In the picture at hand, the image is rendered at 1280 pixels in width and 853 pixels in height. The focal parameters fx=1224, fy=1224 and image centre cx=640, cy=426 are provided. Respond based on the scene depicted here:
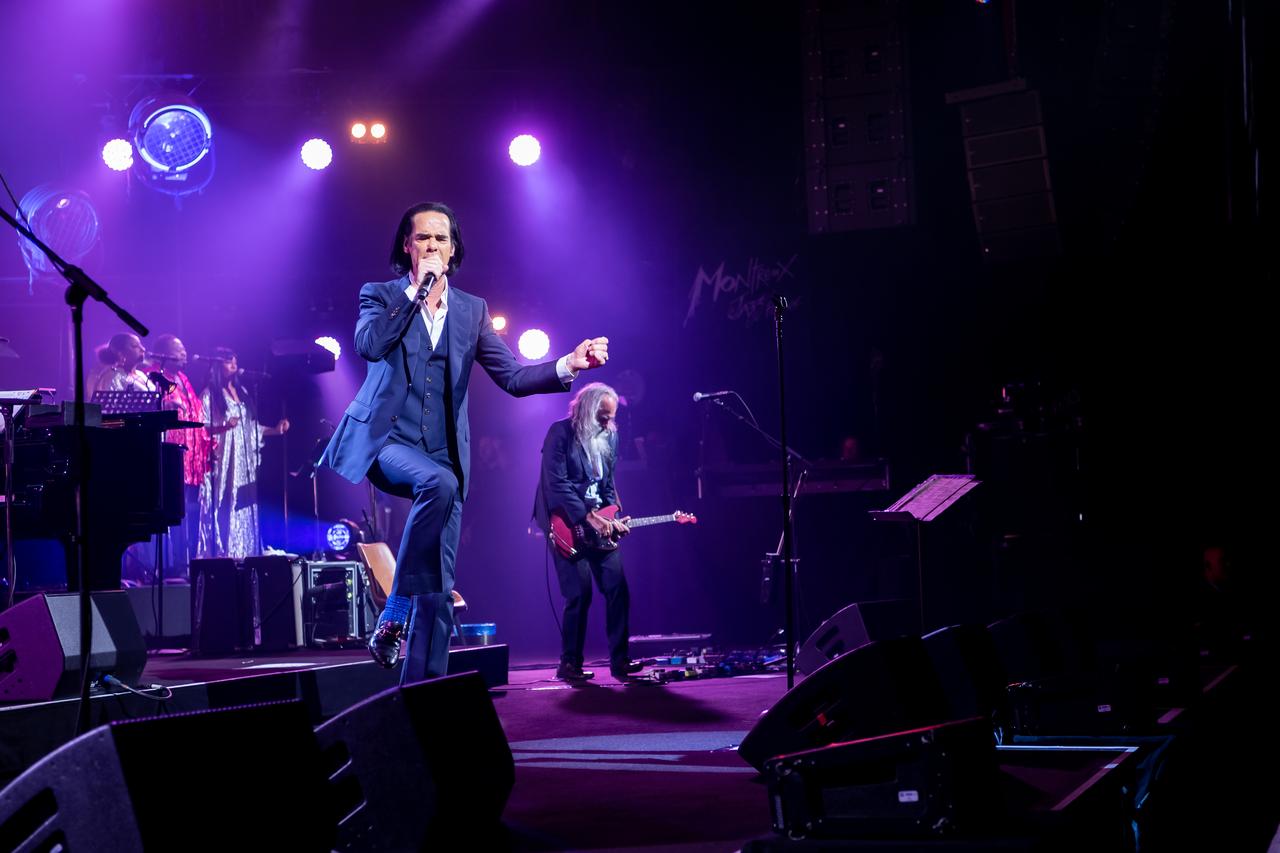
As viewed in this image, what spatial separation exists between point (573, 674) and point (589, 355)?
170 inches

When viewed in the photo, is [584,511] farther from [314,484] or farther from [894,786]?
[894,786]

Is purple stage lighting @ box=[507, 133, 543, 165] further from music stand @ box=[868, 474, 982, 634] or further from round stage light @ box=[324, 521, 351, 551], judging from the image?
music stand @ box=[868, 474, 982, 634]

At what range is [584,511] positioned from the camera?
855cm

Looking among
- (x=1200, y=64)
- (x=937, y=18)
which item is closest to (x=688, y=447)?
(x=937, y=18)

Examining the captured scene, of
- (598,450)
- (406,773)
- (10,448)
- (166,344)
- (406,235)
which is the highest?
(166,344)

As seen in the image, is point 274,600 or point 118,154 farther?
point 118,154

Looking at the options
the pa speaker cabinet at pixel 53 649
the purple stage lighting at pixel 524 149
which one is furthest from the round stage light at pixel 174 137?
the pa speaker cabinet at pixel 53 649

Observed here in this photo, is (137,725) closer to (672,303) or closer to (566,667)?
(566,667)

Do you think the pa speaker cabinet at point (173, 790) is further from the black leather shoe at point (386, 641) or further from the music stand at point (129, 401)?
the music stand at point (129, 401)

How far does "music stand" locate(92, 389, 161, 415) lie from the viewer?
7.86m

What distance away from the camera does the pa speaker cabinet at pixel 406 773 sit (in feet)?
8.57

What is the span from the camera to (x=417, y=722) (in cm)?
263

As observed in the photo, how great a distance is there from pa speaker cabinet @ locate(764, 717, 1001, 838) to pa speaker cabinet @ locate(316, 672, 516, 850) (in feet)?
2.30

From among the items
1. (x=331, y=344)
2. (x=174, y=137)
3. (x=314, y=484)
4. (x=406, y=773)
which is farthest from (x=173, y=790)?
(x=331, y=344)
